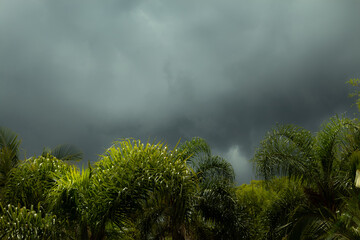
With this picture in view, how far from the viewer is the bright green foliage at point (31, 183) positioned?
33.1ft

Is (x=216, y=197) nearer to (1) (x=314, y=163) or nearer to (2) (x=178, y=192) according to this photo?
(1) (x=314, y=163)

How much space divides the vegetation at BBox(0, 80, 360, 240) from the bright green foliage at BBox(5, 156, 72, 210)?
3 centimetres

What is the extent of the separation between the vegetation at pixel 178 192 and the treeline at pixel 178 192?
A: 2cm

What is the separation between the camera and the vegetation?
7848 mm

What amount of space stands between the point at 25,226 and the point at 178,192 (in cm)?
327

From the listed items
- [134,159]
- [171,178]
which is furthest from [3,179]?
[171,178]

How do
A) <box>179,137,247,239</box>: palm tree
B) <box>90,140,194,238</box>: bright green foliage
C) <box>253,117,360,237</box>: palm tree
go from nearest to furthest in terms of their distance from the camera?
1. <box>90,140,194,238</box>: bright green foliage
2. <box>253,117,360,237</box>: palm tree
3. <box>179,137,247,239</box>: palm tree

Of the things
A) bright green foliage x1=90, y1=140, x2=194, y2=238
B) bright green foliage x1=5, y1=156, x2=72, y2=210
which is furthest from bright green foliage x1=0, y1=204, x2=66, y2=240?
bright green foliage x1=5, y1=156, x2=72, y2=210

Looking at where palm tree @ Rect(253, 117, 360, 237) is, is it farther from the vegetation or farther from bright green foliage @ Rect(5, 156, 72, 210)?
bright green foliage @ Rect(5, 156, 72, 210)

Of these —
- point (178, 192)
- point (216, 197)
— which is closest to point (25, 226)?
point (178, 192)

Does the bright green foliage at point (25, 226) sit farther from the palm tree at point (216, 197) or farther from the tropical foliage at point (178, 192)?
the palm tree at point (216, 197)

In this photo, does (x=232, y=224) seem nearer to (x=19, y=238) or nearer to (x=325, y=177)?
(x=325, y=177)

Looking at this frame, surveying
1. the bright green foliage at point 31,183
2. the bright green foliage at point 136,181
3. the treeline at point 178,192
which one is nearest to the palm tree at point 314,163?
the treeline at point 178,192

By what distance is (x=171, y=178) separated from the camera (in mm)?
7484
